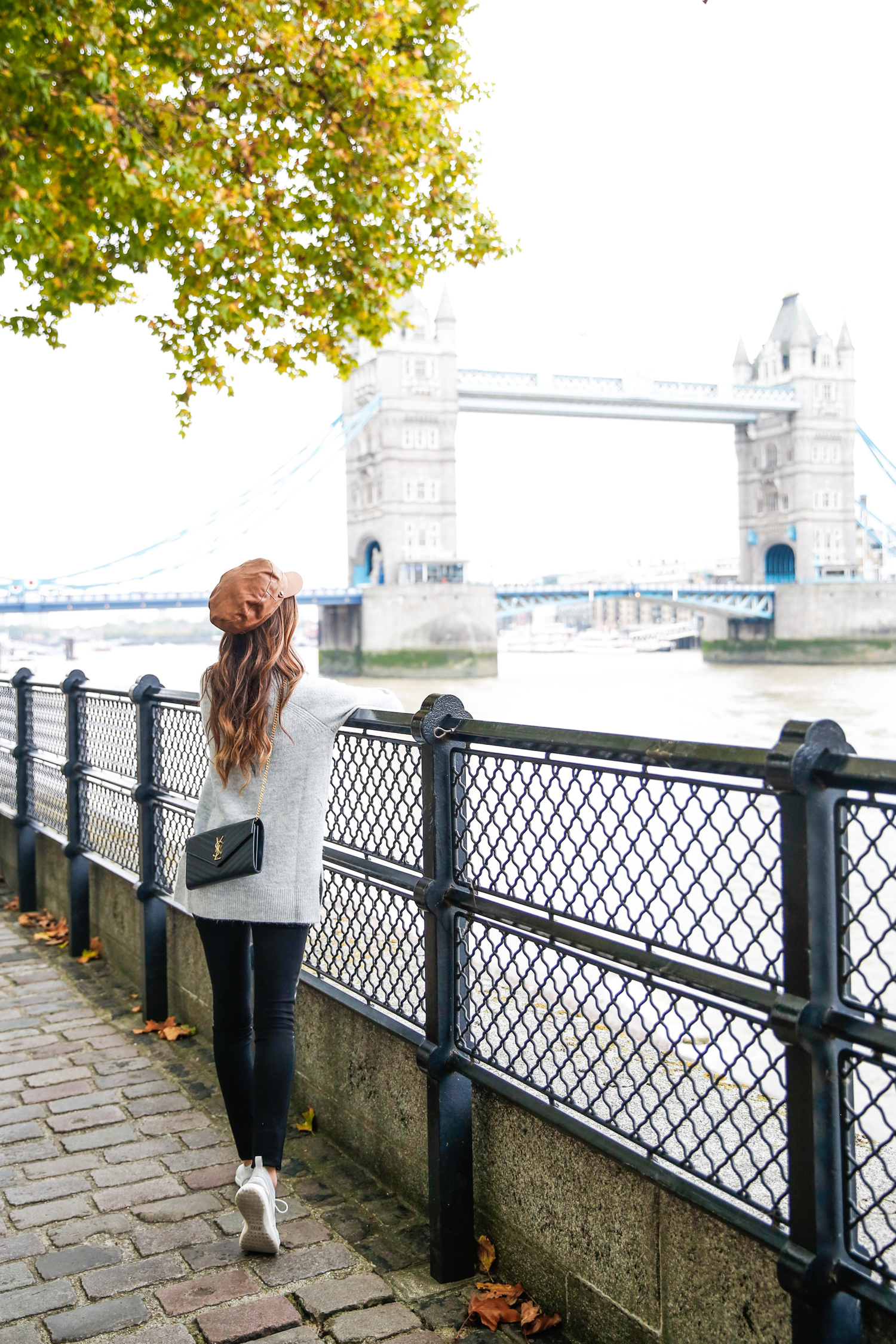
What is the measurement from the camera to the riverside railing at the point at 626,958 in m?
1.62

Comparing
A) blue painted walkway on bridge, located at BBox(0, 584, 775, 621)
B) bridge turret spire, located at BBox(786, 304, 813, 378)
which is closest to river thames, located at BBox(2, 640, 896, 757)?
blue painted walkway on bridge, located at BBox(0, 584, 775, 621)

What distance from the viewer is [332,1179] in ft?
9.41

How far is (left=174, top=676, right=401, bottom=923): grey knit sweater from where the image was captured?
8.00 feet

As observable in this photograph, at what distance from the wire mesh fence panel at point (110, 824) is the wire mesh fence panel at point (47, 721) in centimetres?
34

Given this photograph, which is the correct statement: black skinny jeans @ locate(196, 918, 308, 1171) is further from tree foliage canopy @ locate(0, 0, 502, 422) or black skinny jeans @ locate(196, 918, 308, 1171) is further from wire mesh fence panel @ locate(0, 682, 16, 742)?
tree foliage canopy @ locate(0, 0, 502, 422)

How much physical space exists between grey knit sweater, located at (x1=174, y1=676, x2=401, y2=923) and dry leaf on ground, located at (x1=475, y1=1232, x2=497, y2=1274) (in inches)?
A: 27.9

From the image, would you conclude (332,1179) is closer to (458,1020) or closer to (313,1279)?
(313,1279)

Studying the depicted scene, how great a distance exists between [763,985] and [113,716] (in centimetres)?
306

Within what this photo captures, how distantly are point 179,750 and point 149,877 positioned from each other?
55 cm

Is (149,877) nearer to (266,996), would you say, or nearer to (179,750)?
(179,750)

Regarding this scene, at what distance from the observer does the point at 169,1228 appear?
103 inches

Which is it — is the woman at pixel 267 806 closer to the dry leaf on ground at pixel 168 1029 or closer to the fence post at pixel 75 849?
the dry leaf on ground at pixel 168 1029

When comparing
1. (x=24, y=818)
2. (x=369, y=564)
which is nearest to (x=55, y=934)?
(x=24, y=818)

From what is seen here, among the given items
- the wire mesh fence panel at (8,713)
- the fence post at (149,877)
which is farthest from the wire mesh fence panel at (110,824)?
the wire mesh fence panel at (8,713)
